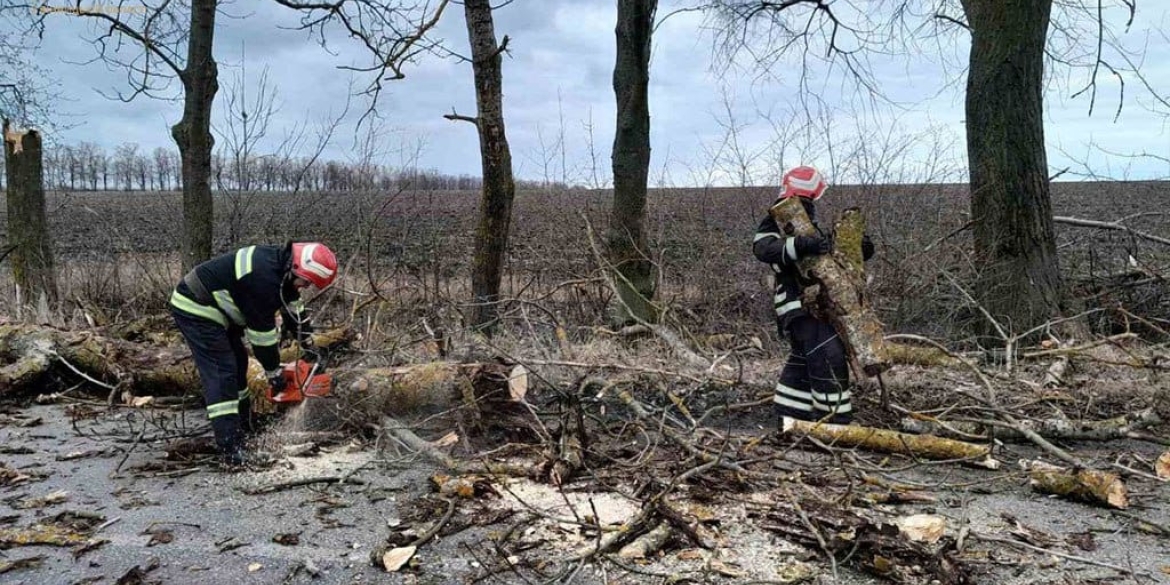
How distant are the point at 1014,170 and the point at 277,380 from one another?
6376mm

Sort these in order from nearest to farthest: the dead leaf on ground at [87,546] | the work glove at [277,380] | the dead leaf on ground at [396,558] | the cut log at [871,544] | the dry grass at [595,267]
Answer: the cut log at [871,544], the dead leaf on ground at [396,558], the dead leaf on ground at [87,546], the work glove at [277,380], the dry grass at [595,267]

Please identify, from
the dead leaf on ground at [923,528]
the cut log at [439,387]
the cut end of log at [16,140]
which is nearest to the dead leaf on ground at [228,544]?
the cut log at [439,387]

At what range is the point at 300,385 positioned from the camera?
4742 mm

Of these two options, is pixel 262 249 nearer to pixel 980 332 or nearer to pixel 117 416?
pixel 117 416

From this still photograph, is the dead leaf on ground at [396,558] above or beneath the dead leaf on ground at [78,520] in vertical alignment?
above

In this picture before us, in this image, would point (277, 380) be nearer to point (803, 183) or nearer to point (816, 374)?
point (816, 374)

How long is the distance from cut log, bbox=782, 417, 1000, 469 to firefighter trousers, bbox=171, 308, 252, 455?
3256 mm

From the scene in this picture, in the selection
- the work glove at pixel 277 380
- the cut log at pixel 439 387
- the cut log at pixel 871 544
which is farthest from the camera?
the cut log at pixel 439 387

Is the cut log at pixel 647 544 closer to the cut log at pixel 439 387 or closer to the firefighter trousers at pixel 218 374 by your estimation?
the cut log at pixel 439 387

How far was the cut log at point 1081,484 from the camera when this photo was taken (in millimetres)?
3623

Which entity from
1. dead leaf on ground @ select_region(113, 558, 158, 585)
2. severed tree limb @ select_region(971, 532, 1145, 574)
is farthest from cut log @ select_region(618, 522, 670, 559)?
dead leaf on ground @ select_region(113, 558, 158, 585)

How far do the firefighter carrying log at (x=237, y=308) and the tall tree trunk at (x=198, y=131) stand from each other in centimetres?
486

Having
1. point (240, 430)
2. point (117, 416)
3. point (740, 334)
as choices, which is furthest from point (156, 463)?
point (740, 334)

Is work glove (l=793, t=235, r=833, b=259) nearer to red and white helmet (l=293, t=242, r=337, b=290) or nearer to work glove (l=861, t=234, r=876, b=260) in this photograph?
work glove (l=861, t=234, r=876, b=260)
